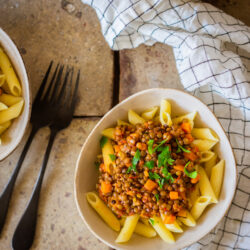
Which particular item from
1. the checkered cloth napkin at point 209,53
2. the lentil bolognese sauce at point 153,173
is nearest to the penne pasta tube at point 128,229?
the lentil bolognese sauce at point 153,173

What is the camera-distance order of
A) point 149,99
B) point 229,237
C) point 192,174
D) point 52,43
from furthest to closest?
point 52,43 < point 229,237 < point 149,99 < point 192,174

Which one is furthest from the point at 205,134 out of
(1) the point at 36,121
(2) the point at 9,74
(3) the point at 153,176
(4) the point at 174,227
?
(2) the point at 9,74

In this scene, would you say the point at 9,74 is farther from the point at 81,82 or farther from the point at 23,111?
the point at 81,82

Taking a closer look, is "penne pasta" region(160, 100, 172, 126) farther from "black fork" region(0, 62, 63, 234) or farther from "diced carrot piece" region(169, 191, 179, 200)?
"black fork" region(0, 62, 63, 234)

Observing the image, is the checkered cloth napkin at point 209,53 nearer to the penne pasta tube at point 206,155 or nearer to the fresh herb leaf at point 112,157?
the penne pasta tube at point 206,155

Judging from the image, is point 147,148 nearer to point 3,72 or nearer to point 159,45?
point 159,45

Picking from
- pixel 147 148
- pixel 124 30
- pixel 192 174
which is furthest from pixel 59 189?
pixel 124 30

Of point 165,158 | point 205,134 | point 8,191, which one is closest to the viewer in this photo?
point 165,158
